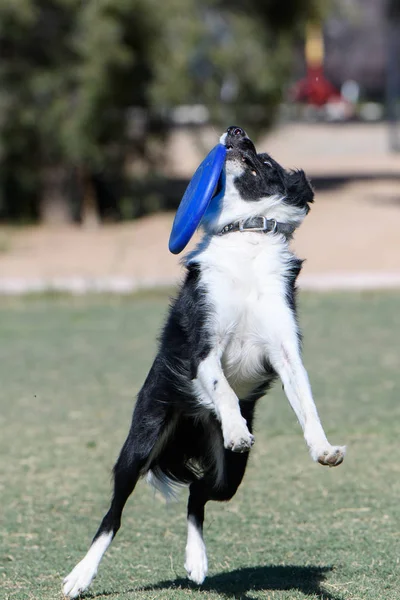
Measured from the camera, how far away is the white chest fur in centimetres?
447

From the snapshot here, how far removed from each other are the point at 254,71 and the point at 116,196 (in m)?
3.75

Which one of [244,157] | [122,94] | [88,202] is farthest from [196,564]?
[88,202]

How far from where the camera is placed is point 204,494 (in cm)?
491

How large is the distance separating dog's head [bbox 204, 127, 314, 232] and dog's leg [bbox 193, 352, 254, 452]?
70cm

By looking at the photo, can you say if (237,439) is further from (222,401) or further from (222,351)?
(222,351)

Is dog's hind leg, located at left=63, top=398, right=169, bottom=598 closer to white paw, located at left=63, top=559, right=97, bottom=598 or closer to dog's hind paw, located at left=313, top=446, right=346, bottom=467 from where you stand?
white paw, located at left=63, top=559, right=97, bottom=598

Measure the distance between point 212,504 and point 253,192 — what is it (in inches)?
89.8

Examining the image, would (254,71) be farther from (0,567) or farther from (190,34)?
(0,567)

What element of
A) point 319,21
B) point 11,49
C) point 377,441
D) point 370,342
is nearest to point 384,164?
point 319,21

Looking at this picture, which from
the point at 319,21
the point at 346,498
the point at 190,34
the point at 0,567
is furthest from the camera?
the point at 319,21

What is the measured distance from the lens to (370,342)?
11430 mm

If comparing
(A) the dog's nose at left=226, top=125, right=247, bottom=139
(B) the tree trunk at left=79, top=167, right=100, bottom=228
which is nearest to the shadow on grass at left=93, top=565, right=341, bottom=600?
(A) the dog's nose at left=226, top=125, right=247, bottom=139

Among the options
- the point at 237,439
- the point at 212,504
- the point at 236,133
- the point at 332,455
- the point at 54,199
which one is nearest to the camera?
the point at 332,455

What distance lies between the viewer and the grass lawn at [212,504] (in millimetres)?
4867
